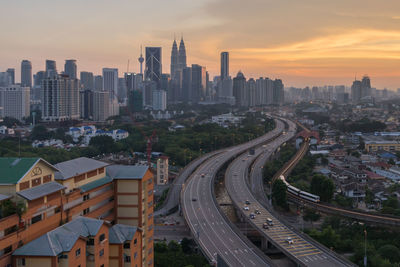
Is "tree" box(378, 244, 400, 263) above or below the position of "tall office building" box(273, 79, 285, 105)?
below

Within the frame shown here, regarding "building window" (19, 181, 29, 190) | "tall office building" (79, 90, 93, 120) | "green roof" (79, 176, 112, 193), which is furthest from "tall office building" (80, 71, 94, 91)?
"building window" (19, 181, 29, 190)

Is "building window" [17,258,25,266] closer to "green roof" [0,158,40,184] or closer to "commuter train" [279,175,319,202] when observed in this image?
"green roof" [0,158,40,184]

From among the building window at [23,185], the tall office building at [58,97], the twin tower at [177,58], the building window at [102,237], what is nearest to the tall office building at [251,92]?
the twin tower at [177,58]

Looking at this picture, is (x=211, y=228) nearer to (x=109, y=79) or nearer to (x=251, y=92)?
(x=251, y=92)

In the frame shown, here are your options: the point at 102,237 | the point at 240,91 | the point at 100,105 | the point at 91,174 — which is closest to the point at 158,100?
the point at 100,105

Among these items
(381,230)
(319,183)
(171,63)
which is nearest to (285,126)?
(319,183)

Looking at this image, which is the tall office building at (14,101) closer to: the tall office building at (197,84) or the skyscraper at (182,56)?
the tall office building at (197,84)

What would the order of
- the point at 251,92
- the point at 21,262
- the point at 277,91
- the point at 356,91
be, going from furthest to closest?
the point at 356,91 < the point at 277,91 < the point at 251,92 < the point at 21,262

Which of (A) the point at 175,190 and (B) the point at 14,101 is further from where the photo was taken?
(B) the point at 14,101
